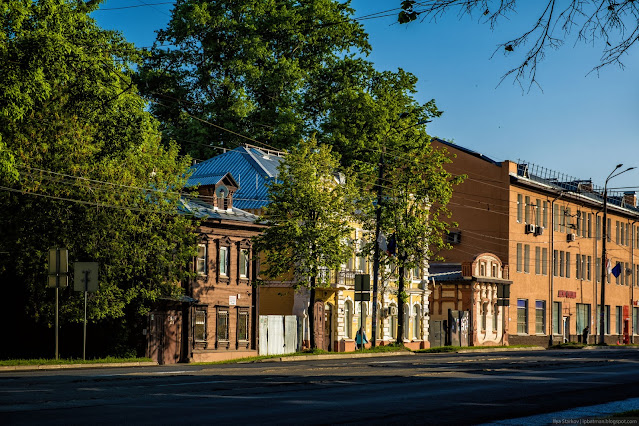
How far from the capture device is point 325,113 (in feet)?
217

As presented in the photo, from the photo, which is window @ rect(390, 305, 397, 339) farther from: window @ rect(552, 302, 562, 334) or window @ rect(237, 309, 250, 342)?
window @ rect(552, 302, 562, 334)

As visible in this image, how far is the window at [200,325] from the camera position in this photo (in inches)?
1822

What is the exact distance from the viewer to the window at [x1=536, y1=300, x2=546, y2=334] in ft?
243

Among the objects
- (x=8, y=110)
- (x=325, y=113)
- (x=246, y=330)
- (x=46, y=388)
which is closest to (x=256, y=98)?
(x=325, y=113)

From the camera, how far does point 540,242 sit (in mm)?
74688

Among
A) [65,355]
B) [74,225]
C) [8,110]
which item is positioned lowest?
[65,355]

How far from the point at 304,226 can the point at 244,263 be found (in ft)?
17.1

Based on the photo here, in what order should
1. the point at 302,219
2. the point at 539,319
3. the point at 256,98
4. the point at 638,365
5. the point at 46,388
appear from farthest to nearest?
the point at 539,319
the point at 256,98
the point at 302,219
the point at 638,365
the point at 46,388

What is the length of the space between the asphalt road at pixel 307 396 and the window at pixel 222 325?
2045 cm

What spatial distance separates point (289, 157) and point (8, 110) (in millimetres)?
17376

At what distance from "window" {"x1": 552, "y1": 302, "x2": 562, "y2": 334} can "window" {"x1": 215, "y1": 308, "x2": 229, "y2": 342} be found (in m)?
35.6

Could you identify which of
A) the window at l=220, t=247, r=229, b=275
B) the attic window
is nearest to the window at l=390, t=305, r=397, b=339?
the attic window

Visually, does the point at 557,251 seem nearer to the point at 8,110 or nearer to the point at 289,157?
the point at 289,157

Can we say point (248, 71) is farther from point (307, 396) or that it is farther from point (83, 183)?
point (307, 396)
